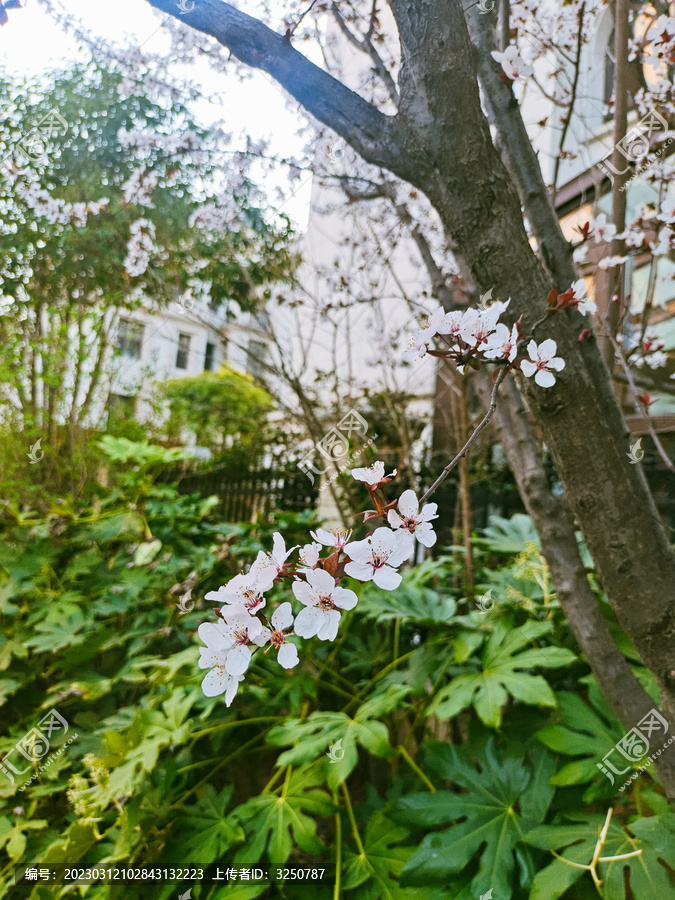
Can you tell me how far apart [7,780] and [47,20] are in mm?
3110

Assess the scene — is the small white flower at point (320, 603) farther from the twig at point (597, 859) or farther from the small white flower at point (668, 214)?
the small white flower at point (668, 214)

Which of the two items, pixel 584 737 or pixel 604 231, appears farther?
pixel 604 231

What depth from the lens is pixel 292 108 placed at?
1847 mm

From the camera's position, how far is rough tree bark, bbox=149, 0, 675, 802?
88 centimetres

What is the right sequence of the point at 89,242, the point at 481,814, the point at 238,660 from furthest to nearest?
the point at 89,242 → the point at 481,814 → the point at 238,660

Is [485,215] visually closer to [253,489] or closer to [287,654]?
[287,654]

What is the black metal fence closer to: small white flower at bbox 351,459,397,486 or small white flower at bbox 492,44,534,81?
small white flower at bbox 492,44,534,81

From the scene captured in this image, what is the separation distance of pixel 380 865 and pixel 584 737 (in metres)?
0.55

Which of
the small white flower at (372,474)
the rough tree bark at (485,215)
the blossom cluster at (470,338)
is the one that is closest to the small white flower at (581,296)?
the rough tree bark at (485,215)

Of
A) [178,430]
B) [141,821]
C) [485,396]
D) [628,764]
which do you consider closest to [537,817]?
[628,764]

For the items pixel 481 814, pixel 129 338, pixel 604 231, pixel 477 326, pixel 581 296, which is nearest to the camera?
pixel 477 326

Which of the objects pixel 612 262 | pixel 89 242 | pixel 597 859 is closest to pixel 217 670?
pixel 597 859

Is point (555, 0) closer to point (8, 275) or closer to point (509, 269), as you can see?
point (509, 269)

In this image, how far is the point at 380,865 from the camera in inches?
46.5
